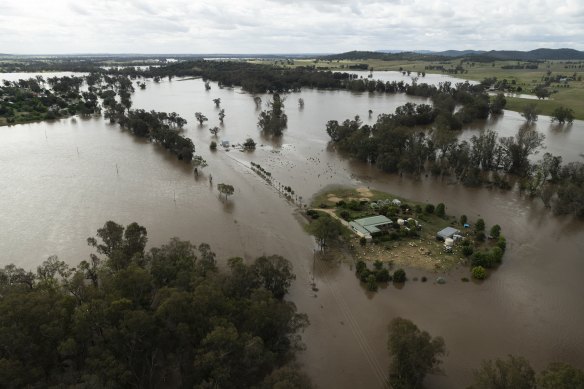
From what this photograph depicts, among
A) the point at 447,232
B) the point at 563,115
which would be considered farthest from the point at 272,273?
the point at 563,115

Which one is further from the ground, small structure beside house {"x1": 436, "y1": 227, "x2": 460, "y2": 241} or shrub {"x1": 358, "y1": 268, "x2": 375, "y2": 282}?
small structure beside house {"x1": 436, "y1": 227, "x2": 460, "y2": 241}

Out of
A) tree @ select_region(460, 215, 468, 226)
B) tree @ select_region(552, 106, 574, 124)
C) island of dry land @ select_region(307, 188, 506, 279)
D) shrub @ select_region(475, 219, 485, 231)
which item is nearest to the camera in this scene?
island of dry land @ select_region(307, 188, 506, 279)

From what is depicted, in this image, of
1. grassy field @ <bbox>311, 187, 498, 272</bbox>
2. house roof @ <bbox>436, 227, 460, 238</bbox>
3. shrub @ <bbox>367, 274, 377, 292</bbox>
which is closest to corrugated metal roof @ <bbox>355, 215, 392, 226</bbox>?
grassy field @ <bbox>311, 187, 498, 272</bbox>

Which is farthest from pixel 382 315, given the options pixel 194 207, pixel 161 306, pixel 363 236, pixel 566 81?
pixel 566 81

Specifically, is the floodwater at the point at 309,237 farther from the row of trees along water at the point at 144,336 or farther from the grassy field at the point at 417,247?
the row of trees along water at the point at 144,336

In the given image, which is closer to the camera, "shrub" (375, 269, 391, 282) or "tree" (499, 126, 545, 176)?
"shrub" (375, 269, 391, 282)

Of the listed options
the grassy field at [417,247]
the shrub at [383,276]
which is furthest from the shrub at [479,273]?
the shrub at [383,276]

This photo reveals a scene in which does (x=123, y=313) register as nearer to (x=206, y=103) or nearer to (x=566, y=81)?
(x=206, y=103)

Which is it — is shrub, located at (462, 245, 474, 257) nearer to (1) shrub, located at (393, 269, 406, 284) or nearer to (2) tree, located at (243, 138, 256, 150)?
(1) shrub, located at (393, 269, 406, 284)
